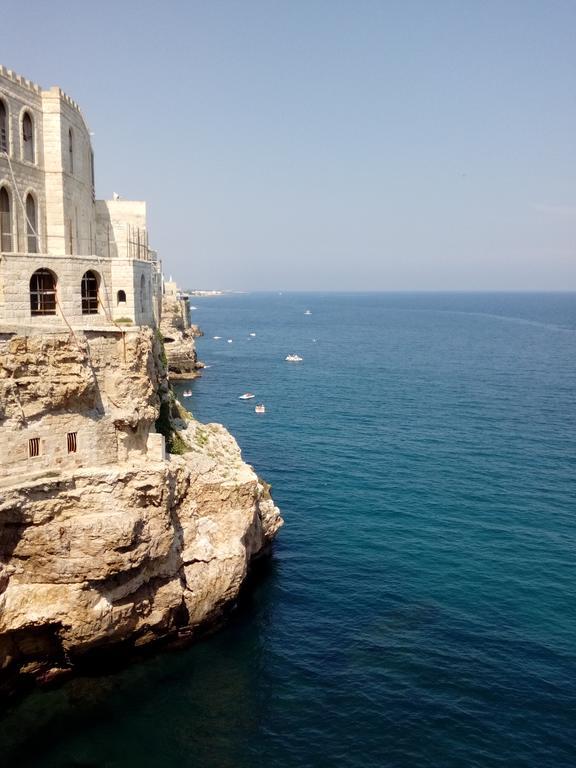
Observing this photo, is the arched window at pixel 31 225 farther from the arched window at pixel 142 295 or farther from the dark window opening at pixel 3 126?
the arched window at pixel 142 295

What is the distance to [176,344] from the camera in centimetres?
10506

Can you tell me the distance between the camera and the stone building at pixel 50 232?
3114 cm

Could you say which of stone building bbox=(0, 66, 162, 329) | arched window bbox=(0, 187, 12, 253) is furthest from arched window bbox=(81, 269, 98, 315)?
arched window bbox=(0, 187, 12, 253)

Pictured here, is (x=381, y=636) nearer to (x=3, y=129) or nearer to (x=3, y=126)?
(x=3, y=129)

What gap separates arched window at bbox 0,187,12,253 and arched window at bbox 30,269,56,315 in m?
3.35

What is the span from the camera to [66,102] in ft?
119

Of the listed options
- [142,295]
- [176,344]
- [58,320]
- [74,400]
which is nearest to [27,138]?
[142,295]

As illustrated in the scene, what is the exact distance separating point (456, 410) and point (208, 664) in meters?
52.8

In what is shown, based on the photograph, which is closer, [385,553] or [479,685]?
[479,685]

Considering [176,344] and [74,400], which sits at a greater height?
[74,400]

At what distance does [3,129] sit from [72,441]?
15932mm

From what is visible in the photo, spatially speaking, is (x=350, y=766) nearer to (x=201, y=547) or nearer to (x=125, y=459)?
(x=201, y=547)

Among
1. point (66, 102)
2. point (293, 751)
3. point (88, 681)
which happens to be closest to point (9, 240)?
point (66, 102)

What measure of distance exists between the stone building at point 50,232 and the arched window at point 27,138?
0.17 ft
